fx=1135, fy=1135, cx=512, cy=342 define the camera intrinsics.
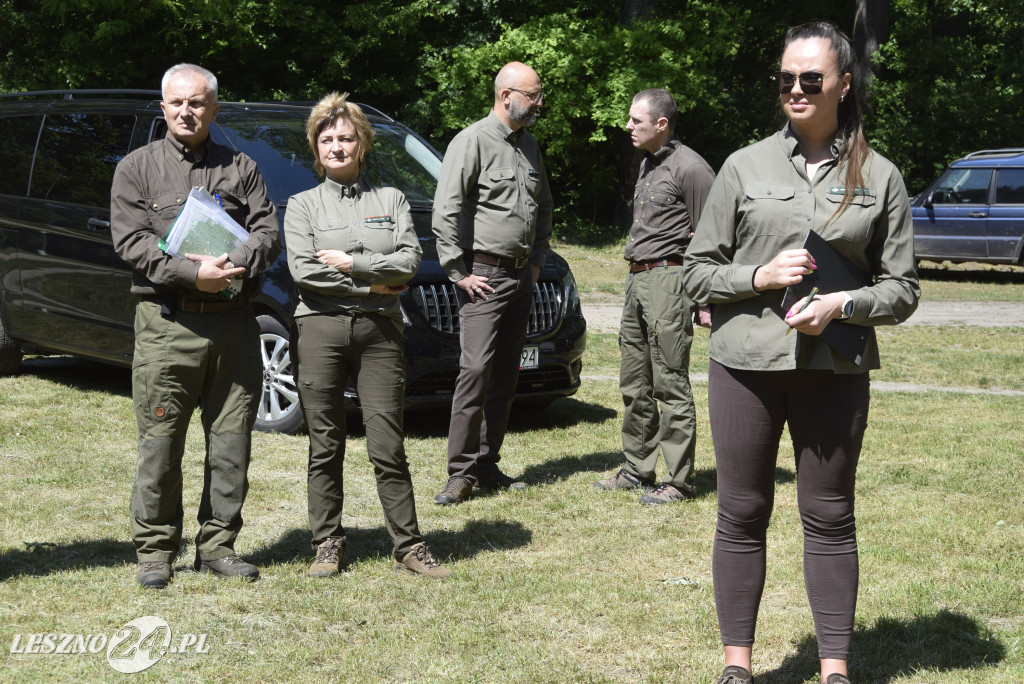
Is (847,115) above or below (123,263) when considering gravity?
above

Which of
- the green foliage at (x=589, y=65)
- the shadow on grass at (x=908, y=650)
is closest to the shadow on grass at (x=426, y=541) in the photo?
the shadow on grass at (x=908, y=650)

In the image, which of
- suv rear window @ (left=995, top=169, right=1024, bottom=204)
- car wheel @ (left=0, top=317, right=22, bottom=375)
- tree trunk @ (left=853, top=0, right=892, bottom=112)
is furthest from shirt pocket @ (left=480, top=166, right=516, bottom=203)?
tree trunk @ (left=853, top=0, right=892, bottom=112)

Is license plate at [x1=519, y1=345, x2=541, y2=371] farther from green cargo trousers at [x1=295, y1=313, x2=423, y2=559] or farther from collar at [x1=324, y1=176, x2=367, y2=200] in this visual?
collar at [x1=324, y1=176, x2=367, y2=200]

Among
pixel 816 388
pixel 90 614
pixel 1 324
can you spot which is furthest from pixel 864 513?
pixel 1 324

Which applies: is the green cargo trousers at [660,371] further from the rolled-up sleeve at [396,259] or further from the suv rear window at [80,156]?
the suv rear window at [80,156]

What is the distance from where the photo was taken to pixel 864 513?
A: 5855 mm

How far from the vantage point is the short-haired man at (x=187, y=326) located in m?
4.50

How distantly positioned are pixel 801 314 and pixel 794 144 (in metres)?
0.57

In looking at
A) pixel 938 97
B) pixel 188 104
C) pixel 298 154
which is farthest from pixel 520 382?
pixel 938 97

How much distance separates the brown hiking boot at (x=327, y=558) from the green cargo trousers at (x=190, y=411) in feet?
1.17

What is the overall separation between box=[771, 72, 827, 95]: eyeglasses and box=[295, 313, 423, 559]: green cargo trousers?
2069 millimetres

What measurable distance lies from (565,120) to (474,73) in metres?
2.13

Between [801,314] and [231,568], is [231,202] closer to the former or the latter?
[231,568]

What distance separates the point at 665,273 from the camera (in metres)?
6.12
